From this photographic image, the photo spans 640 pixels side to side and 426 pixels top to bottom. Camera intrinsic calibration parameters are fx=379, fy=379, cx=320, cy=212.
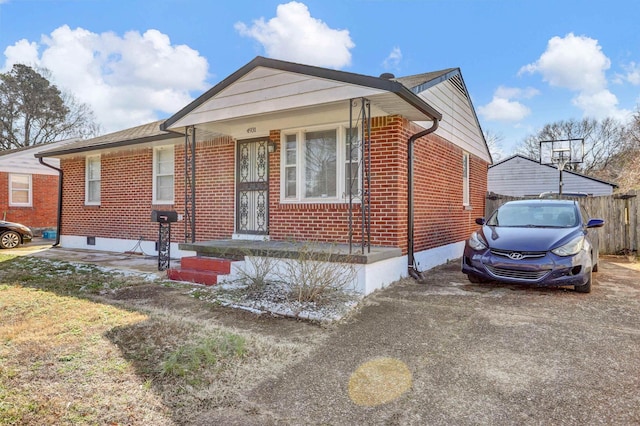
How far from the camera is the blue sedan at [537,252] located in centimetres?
521

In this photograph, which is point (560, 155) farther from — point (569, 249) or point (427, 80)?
point (569, 249)

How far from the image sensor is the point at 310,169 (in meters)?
7.09

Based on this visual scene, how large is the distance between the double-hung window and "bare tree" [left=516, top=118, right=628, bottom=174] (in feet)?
110

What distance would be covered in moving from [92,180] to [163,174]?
2970 mm

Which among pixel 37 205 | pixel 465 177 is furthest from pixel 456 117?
pixel 37 205

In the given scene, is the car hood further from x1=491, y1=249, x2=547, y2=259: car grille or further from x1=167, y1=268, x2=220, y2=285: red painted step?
x1=167, y1=268, x2=220, y2=285: red painted step

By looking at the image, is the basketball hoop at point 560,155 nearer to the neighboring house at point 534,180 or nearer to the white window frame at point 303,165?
the neighboring house at point 534,180

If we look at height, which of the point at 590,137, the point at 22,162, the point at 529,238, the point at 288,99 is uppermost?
the point at 590,137

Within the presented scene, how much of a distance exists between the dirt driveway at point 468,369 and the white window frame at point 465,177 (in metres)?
5.24

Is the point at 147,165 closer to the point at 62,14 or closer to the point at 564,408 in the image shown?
the point at 62,14

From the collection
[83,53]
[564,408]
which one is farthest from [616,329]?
[83,53]

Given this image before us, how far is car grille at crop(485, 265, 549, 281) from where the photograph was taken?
524cm

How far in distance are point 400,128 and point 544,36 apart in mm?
10464

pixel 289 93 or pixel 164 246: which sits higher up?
pixel 289 93
